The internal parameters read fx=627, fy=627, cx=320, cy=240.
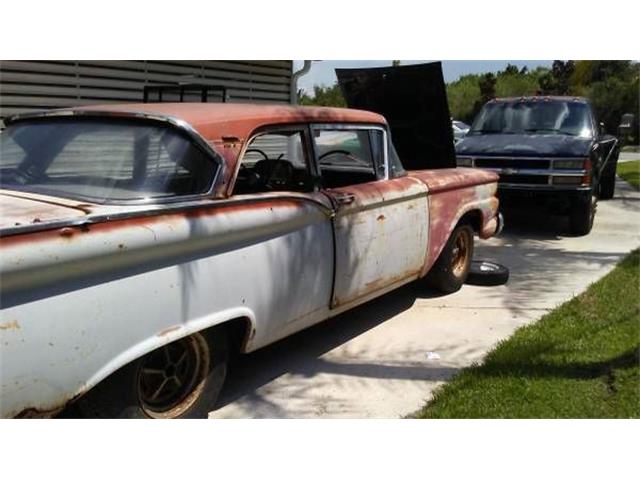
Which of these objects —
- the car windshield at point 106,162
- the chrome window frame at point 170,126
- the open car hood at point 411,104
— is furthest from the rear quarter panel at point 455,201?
the car windshield at point 106,162

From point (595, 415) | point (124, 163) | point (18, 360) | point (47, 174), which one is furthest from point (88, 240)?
point (595, 415)

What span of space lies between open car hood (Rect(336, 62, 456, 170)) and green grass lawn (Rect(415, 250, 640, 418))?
2038 millimetres

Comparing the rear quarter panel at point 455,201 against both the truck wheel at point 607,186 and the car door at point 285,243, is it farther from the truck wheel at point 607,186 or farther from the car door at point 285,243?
the truck wheel at point 607,186

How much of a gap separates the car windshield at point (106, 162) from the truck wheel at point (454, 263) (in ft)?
8.97

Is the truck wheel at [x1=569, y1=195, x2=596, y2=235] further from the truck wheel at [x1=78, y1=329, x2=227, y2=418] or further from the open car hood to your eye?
the truck wheel at [x1=78, y1=329, x2=227, y2=418]

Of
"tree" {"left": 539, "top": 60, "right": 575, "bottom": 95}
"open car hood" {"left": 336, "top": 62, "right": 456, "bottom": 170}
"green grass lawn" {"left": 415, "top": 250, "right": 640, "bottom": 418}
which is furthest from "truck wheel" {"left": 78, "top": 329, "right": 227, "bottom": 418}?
"tree" {"left": 539, "top": 60, "right": 575, "bottom": 95}

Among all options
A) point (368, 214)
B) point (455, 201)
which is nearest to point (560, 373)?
point (368, 214)

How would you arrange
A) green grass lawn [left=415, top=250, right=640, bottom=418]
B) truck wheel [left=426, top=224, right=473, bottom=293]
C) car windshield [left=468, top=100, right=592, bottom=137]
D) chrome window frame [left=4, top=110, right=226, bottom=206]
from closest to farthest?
1. chrome window frame [left=4, top=110, right=226, bottom=206]
2. green grass lawn [left=415, top=250, right=640, bottom=418]
3. truck wheel [left=426, top=224, right=473, bottom=293]
4. car windshield [left=468, top=100, right=592, bottom=137]

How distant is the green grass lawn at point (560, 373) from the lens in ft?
10.9

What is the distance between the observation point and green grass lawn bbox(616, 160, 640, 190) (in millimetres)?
14649

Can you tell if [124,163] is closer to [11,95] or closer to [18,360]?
[18,360]

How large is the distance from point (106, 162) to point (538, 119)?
7.18 m

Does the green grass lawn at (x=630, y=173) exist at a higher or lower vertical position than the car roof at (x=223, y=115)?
lower

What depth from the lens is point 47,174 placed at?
10.3ft
